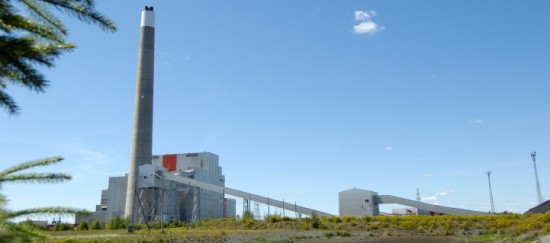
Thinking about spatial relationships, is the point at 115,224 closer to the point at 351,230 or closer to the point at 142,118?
the point at 142,118

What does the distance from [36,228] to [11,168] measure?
1.44ft

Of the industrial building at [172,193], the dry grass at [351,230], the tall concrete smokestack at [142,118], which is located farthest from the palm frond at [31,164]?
the tall concrete smokestack at [142,118]

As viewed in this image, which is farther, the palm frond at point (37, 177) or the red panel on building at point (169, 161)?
the red panel on building at point (169, 161)

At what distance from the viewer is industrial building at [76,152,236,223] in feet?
213

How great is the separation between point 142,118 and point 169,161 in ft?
54.2

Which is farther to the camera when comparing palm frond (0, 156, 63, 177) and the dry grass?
the dry grass

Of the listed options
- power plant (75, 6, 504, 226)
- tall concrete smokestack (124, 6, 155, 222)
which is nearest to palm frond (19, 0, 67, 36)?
power plant (75, 6, 504, 226)

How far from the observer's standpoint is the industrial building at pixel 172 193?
2557 inches

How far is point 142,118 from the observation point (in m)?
65.2

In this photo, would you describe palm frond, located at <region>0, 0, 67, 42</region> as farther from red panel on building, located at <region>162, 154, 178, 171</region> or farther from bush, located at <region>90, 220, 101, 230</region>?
red panel on building, located at <region>162, 154, 178, 171</region>

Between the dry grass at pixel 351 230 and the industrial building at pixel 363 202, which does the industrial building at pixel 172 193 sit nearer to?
the dry grass at pixel 351 230

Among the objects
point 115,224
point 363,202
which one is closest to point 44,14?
point 115,224

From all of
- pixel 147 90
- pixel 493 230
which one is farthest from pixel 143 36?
pixel 493 230

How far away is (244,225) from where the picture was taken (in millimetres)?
45719
